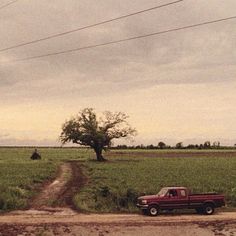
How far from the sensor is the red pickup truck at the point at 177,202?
3189 centimetres

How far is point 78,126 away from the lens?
335ft

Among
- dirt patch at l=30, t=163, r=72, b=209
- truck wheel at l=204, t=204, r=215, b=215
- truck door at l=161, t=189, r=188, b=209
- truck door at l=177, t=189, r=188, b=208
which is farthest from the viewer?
dirt patch at l=30, t=163, r=72, b=209

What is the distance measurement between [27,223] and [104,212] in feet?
20.6

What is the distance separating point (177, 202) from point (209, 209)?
219cm

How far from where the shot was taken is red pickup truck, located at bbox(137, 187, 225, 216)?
3189 centimetres

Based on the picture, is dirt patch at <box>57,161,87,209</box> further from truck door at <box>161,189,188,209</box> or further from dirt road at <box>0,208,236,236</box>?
truck door at <box>161,189,188,209</box>

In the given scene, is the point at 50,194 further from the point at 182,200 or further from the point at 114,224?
the point at 114,224

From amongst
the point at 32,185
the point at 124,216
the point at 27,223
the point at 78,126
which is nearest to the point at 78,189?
the point at 32,185

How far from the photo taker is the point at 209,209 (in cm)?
3288

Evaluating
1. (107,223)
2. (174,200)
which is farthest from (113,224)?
(174,200)

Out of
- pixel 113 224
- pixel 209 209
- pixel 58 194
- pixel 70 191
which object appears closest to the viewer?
pixel 113 224

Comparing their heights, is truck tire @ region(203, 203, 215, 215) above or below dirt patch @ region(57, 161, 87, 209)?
below

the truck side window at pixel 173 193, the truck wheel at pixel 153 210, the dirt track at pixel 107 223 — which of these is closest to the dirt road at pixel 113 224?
the dirt track at pixel 107 223

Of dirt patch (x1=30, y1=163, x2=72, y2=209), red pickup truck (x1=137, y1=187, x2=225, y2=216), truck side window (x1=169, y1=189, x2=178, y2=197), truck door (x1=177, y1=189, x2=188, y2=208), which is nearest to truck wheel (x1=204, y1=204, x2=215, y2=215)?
red pickup truck (x1=137, y1=187, x2=225, y2=216)
